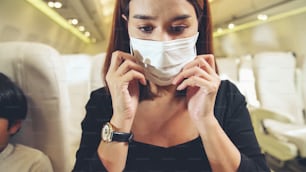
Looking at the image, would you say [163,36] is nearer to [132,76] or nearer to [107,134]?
[132,76]

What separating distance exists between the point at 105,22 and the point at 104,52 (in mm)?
→ 59

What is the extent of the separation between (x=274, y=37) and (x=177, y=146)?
0.34 metres

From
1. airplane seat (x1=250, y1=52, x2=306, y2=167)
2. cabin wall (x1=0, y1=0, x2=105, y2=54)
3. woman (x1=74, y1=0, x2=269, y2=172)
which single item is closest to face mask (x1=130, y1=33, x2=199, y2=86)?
woman (x1=74, y1=0, x2=269, y2=172)

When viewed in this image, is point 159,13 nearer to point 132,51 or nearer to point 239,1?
point 132,51

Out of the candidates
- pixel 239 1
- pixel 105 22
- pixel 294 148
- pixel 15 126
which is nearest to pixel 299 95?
pixel 294 148

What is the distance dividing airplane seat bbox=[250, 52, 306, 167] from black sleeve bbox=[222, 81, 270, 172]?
0.04 m

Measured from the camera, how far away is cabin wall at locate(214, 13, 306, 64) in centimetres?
64

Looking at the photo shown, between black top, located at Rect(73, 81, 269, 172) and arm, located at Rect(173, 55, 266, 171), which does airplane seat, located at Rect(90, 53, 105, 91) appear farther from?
arm, located at Rect(173, 55, 266, 171)

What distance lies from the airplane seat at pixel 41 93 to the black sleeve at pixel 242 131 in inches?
13.0

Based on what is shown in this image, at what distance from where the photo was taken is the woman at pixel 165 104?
50 cm

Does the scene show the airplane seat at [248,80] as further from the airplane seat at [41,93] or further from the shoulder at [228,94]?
the airplane seat at [41,93]

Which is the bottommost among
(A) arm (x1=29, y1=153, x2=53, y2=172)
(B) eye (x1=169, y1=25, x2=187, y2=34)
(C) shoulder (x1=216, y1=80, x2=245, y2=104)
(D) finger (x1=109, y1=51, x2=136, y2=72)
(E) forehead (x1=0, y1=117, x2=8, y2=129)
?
(A) arm (x1=29, y1=153, x2=53, y2=172)

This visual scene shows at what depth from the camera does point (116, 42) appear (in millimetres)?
544

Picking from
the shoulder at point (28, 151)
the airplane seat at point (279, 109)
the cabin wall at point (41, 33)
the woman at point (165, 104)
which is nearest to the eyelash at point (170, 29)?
the woman at point (165, 104)
